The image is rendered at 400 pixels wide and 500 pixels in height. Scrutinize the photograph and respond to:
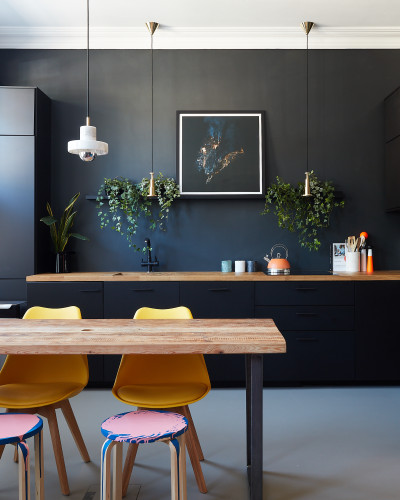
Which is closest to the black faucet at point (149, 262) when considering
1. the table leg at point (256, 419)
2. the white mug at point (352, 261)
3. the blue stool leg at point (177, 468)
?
the white mug at point (352, 261)

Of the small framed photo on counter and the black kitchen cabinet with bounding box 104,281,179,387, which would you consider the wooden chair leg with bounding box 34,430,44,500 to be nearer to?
the black kitchen cabinet with bounding box 104,281,179,387

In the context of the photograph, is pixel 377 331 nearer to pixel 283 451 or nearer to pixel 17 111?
pixel 283 451

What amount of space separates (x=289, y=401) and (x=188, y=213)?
1.87m

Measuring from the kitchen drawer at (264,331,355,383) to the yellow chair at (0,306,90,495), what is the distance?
1.78 meters

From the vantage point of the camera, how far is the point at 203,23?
4164mm

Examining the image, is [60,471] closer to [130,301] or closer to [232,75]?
[130,301]

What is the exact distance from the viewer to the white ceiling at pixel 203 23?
3828 mm

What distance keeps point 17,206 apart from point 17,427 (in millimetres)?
2591

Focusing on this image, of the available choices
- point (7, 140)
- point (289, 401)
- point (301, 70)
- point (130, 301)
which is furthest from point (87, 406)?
point (301, 70)

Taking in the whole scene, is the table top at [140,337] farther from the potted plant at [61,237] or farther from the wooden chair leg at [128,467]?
the potted plant at [61,237]

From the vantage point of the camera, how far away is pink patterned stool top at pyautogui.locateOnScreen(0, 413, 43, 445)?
1662 millimetres

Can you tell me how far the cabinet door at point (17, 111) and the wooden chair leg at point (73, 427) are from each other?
2481 mm

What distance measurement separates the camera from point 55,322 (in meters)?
2.43

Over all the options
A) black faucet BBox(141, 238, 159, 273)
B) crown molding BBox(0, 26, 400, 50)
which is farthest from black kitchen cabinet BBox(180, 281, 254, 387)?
crown molding BBox(0, 26, 400, 50)
